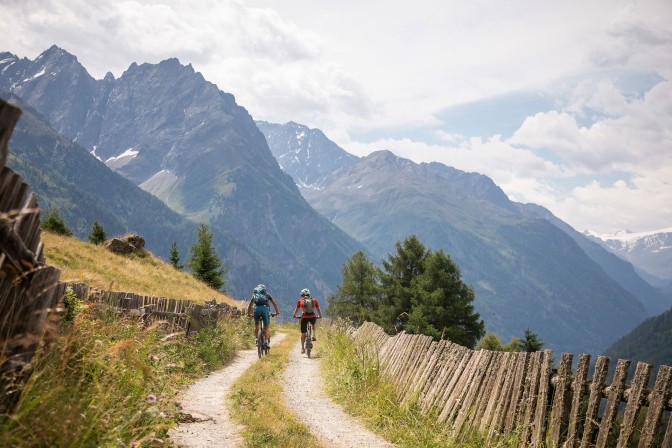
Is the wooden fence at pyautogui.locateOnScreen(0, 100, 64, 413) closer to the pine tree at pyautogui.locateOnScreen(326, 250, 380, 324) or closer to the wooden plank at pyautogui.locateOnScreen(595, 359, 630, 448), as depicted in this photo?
the wooden plank at pyautogui.locateOnScreen(595, 359, 630, 448)

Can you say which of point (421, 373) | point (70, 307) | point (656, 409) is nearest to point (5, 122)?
Result: point (70, 307)

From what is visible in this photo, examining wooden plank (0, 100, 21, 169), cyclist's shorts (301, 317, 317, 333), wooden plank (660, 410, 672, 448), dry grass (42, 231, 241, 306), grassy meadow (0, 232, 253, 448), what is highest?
wooden plank (0, 100, 21, 169)

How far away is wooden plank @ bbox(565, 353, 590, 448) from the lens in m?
6.70

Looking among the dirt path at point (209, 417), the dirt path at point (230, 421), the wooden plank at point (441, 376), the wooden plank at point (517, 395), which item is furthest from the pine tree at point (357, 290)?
the wooden plank at point (517, 395)

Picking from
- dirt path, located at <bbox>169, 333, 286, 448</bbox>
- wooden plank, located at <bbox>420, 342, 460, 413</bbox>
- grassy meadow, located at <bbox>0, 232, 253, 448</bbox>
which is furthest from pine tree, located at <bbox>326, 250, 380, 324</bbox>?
wooden plank, located at <bbox>420, 342, 460, 413</bbox>

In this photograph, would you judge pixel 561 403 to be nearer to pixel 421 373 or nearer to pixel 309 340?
pixel 421 373

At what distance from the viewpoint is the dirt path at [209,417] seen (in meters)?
6.99

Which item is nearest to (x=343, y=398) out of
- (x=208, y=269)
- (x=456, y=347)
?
(x=456, y=347)

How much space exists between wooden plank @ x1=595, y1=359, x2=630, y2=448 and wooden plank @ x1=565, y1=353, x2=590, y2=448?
35 centimetres

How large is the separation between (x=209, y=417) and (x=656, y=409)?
21.2ft

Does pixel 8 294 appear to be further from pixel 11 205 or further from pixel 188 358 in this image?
pixel 188 358

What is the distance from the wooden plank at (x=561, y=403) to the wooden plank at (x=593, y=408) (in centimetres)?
36

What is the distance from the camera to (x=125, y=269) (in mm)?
30859

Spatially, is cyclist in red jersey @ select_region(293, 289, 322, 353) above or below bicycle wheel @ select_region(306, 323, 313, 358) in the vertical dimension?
above
